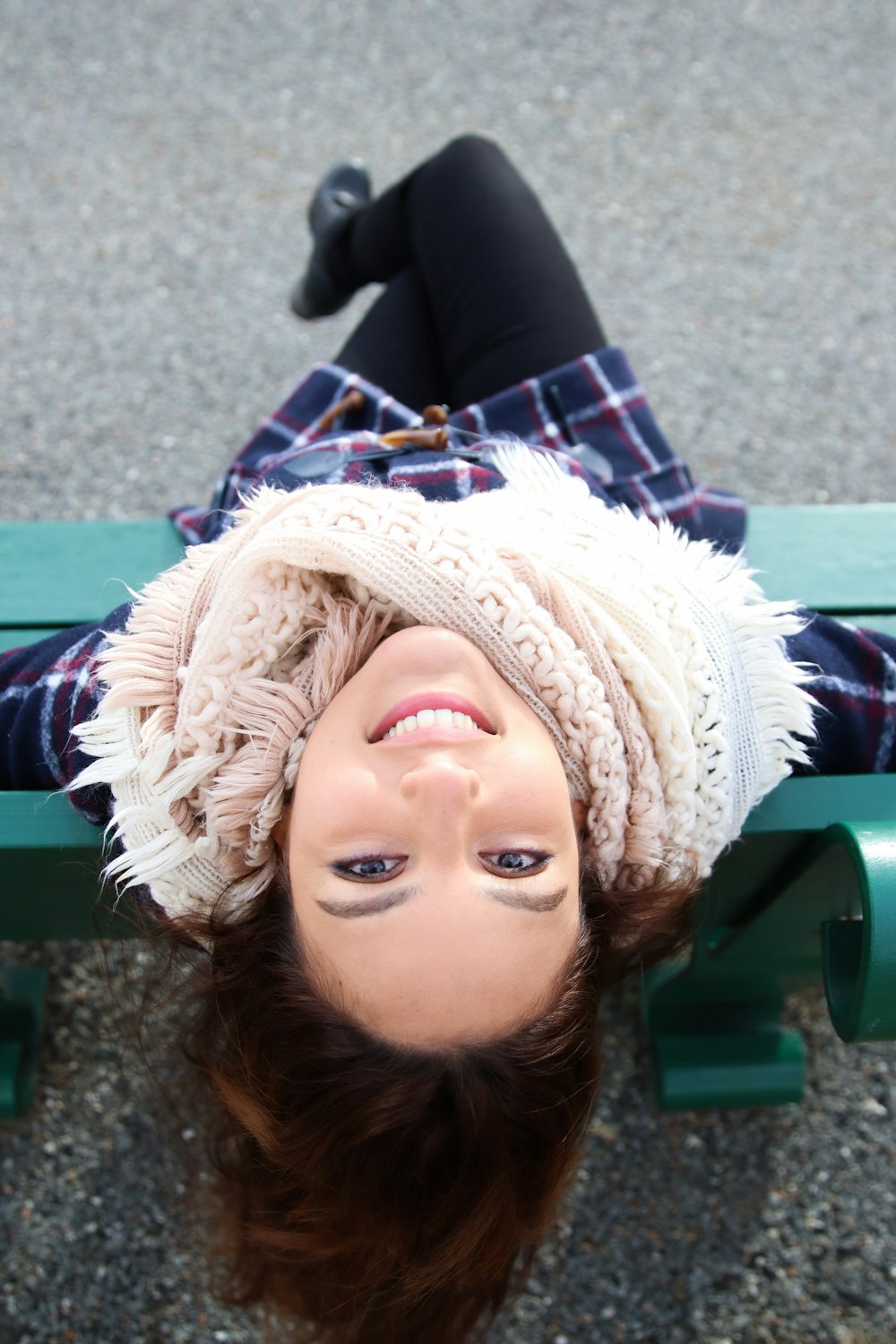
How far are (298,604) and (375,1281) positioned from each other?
79cm

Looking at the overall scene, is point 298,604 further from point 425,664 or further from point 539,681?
point 539,681

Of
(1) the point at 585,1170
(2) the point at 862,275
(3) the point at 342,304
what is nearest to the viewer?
Answer: (1) the point at 585,1170

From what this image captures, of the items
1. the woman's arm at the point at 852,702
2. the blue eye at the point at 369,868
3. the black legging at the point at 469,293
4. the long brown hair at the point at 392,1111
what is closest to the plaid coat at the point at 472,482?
the woman's arm at the point at 852,702

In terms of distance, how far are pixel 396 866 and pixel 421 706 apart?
159 millimetres

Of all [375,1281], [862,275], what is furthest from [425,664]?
[862,275]

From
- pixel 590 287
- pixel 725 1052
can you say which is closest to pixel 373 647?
pixel 725 1052

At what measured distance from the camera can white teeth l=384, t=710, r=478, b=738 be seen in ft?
3.30

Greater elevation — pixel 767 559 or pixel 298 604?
pixel 298 604

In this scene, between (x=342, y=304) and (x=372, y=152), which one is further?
(x=372, y=152)

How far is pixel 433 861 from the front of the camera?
968mm

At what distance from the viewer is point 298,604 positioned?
3.71 ft

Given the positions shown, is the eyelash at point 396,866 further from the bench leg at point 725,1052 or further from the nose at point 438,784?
the bench leg at point 725,1052

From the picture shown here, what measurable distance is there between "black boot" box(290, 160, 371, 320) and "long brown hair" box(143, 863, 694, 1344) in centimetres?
160

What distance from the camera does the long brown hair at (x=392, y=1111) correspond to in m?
1.04
